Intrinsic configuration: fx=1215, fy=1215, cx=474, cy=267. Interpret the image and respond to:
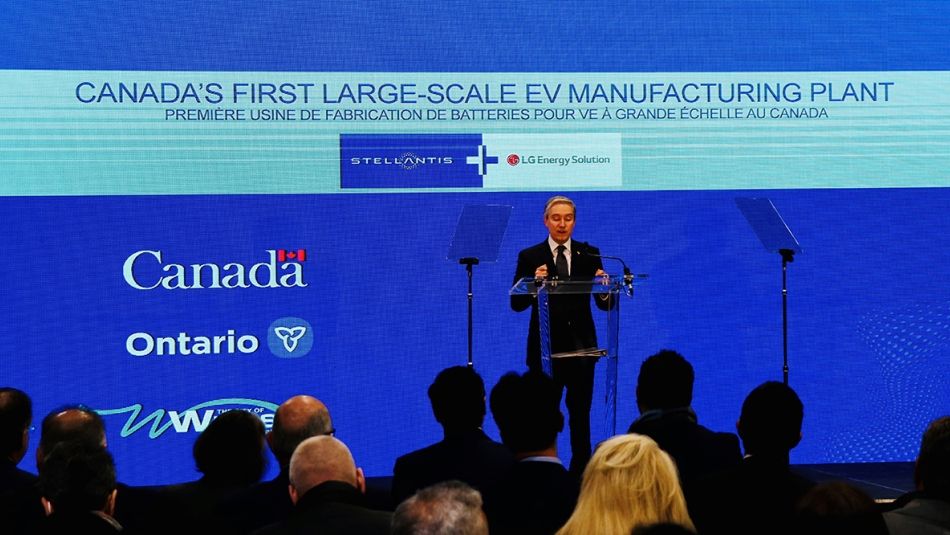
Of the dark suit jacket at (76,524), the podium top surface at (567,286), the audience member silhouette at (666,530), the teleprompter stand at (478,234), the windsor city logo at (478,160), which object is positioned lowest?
the dark suit jacket at (76,524)

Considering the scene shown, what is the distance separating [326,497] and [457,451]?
0.85 m

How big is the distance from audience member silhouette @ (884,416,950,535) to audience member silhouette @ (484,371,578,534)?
0.82 meters

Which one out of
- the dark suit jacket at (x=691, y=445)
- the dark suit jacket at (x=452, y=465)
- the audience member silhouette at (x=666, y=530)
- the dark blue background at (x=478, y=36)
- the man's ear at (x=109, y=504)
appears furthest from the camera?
the dark blue background at (x=478, y=36)

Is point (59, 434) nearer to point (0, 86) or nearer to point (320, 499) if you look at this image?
point (320, 499)

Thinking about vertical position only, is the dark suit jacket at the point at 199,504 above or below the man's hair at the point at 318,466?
below

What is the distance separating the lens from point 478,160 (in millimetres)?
6797

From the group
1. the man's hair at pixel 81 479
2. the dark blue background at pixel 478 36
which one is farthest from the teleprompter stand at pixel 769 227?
the man's hair at pixel 81 479

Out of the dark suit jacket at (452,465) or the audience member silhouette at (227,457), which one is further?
the dark suit jacket at (452,465)

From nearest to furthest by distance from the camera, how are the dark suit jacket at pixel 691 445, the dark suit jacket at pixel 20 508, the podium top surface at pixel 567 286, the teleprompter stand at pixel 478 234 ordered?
the dark suit jacket at pixel 20 508 → the dark suit jacket at pixel 691 445 → the podium top surface at pixel 567 286 → the teleprompter stand at pixel 478 234

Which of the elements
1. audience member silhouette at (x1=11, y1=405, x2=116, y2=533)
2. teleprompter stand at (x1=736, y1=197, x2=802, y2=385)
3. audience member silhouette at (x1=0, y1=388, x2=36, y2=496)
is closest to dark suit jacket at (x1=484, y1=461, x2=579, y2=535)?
audience member silhouette at (x1=11, y1=405, x2=116, y2=533)

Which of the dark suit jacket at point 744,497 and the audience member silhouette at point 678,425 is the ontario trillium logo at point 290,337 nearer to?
the audience member silhouette at point 678,425

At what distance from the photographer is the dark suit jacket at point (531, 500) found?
317cm

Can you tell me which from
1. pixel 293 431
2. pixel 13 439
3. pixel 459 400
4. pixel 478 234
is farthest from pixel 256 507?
pixel 478 234

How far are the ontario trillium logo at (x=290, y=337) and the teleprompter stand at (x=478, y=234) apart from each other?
1.32 metres
